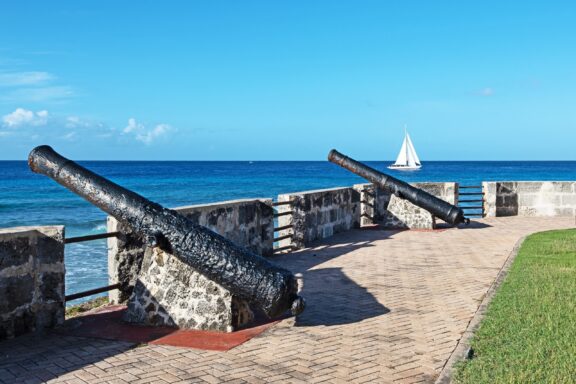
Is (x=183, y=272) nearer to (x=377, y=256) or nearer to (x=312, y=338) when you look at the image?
(x=312, y=338)

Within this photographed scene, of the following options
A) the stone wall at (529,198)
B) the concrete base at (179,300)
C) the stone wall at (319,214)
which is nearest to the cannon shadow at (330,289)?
the stone wall at (319,214)

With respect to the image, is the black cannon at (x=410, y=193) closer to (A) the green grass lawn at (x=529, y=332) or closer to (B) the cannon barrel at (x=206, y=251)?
(A) the green grass lawn at (x=529, y=332)

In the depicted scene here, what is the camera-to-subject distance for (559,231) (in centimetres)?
1488

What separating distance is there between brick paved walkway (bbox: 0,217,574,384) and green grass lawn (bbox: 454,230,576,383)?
13.4 inches

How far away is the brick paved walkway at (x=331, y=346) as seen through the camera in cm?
512

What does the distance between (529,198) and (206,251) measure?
53.1ft

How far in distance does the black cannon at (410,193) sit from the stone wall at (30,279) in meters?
10.8

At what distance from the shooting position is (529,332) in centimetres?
594

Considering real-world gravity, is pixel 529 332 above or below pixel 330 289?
above

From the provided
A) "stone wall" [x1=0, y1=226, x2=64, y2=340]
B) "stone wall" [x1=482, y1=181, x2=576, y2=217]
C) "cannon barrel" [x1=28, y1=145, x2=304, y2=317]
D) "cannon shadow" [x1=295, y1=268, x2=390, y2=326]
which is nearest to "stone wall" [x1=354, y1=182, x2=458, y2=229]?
"stone wall" [x1=482, y1=181, x2=576, y2=217]

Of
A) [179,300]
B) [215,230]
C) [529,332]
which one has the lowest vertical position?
[529,332]

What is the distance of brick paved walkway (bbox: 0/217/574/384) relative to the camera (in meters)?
5.12

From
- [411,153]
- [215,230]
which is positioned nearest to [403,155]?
[411,153]

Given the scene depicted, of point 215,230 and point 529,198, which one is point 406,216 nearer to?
point 529,198
